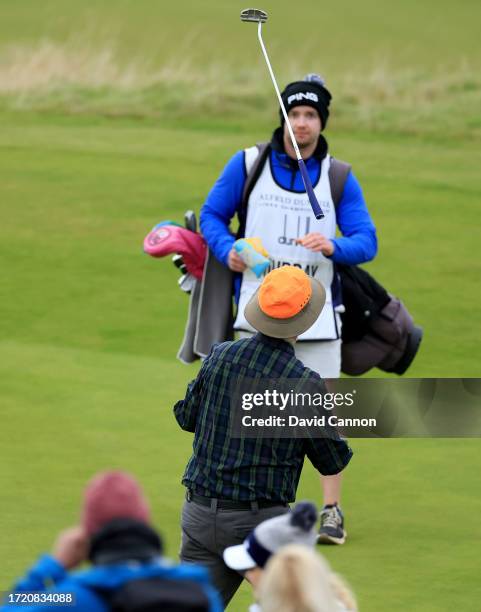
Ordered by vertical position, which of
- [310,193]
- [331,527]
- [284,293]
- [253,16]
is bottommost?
[331,527]

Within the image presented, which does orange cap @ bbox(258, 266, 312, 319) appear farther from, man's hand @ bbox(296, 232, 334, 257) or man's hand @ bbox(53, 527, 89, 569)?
man's hand @ bbox(53, 527, 89, 569)

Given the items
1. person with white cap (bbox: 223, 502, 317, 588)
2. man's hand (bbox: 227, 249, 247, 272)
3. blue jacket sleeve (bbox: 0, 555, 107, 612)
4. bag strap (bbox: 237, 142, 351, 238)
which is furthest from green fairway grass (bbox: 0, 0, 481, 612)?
blue jacket sleeve (bbox: 0, 555, 107, 612)

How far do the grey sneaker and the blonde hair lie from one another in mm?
3382

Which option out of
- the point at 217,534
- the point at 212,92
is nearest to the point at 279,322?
the point at 217,534

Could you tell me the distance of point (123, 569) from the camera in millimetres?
3811

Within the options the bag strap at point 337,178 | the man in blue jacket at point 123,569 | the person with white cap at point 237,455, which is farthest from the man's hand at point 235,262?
the man in blue jacket at point 123,569

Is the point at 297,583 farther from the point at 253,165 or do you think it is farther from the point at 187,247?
the point at 187,247

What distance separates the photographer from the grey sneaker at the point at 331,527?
7.45 meters

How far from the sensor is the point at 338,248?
7633 mm

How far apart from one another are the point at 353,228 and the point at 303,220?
10.9 inches

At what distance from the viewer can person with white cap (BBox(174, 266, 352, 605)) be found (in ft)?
18.5

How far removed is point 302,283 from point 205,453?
0.76 metres

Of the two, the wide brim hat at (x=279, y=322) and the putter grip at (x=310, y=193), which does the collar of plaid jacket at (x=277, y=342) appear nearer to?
the wide brim hat at (x=279, y=322)

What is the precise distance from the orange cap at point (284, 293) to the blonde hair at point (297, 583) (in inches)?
74.5
